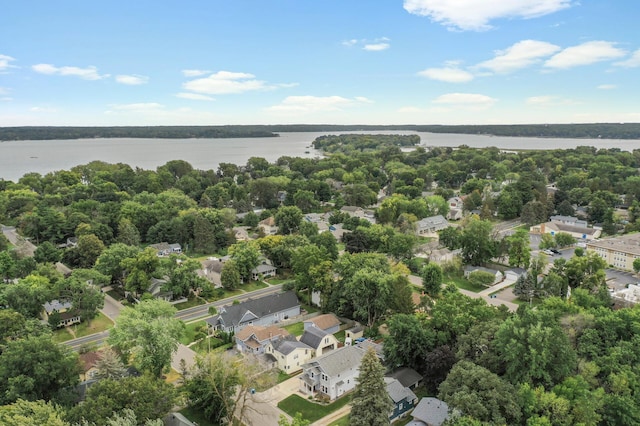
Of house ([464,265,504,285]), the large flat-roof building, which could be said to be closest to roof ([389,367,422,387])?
Result: house ([464,265,504,285])

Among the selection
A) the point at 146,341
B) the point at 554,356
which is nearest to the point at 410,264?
the point at 554,356

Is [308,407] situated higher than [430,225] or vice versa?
[430,225]

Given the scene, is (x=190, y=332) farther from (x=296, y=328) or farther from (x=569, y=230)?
(x=569, y=230)

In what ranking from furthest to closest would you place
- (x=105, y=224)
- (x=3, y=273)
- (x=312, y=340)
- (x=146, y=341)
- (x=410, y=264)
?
1. (x=105, y=224)
2. (x=410, y=264)
3. (x=3, y=273)
4. (x=312, y=340)
5. (x=146, y=341)

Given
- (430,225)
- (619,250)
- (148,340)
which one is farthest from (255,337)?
(619,250)

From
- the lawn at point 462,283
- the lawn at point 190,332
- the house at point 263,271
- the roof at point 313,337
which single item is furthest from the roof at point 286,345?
the lawn at point 462,283

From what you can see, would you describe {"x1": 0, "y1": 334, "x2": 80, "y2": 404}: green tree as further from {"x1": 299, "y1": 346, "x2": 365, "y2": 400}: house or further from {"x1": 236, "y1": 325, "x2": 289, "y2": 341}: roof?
{"x1": 299, "y1": 346, "x2": 365, "y2": 400}: house

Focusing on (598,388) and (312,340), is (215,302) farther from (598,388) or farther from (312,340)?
(598,388)
